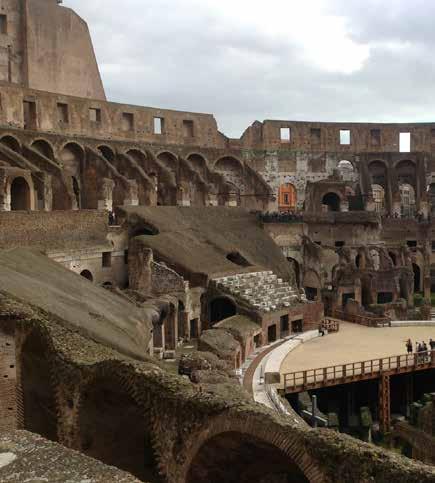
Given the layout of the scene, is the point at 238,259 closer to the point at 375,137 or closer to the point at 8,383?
the point at 375,137

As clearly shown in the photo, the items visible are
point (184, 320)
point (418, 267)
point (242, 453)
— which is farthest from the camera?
point (418, 267)

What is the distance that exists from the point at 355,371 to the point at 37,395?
1486 cm

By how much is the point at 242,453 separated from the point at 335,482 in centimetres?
270

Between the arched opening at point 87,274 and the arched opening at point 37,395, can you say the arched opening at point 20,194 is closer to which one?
the arched opening at point 87,274

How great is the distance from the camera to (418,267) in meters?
45.3

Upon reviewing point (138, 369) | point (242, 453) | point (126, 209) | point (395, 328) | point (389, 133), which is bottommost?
point (395, 328)

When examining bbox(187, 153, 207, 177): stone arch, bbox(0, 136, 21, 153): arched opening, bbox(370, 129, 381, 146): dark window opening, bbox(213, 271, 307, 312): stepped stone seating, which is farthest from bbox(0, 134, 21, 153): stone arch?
bbox(370, 129, 381, 146): dark window opening

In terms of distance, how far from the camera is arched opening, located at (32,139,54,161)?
128ft

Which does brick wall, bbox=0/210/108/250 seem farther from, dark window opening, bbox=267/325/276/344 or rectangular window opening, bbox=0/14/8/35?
rectangular window opening, bbox=0/14/8/35

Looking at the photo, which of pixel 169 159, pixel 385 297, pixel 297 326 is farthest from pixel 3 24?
pixel 385 297

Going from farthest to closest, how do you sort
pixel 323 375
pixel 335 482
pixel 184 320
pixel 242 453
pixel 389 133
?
pixel 389 133 → pixel 184 320 → pixel 323 375 → pixel 242 453 → pixel 335 482

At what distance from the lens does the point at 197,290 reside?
31578 mm

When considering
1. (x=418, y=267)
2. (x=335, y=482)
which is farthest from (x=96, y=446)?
(x=418, y=267)

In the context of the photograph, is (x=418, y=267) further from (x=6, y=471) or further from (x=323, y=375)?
(x=6, y=471)
